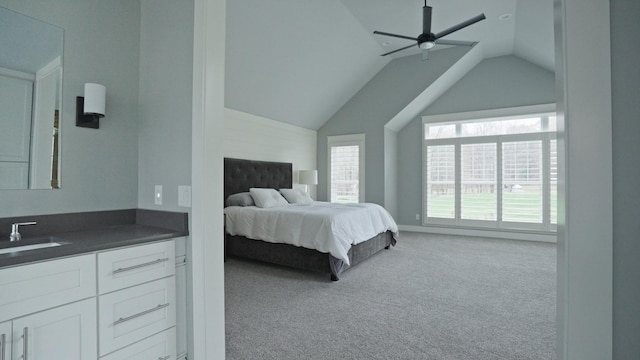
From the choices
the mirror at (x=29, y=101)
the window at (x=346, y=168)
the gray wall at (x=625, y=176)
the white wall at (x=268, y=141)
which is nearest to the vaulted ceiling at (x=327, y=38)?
the white wall at (x=268, y=141)

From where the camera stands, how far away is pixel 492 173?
20.0 feet

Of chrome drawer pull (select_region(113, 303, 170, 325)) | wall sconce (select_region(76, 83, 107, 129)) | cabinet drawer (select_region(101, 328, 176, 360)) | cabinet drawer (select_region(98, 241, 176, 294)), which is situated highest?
wall sconce (select_region(76, 83, 107, 129))

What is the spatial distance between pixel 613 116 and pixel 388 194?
586cm

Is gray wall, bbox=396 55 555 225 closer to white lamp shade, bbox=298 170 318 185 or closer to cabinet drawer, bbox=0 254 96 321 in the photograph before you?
white lamp shade, bbox=298 170 318 185

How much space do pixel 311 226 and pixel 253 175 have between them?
2305 mm

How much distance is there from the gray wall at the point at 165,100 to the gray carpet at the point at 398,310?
4.13 ft

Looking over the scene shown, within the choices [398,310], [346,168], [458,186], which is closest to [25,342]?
[398,310]

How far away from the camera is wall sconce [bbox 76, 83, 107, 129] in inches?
66.7

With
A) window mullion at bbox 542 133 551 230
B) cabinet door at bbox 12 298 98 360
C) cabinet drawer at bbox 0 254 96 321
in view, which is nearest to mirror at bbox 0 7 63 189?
cabinet drawer at bbox 0 254 96 321

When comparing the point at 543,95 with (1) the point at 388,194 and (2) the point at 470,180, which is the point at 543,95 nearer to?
(2) the point at 470,180

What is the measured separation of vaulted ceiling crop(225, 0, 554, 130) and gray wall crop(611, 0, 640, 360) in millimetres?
3672

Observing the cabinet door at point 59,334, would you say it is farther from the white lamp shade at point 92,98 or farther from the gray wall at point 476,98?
the gray wall at point 476,98

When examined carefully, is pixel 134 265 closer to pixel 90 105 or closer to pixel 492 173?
pixel 90 105

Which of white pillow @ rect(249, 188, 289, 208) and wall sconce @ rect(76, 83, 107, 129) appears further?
white pillow @ rect(249, 188, 289, 208)
